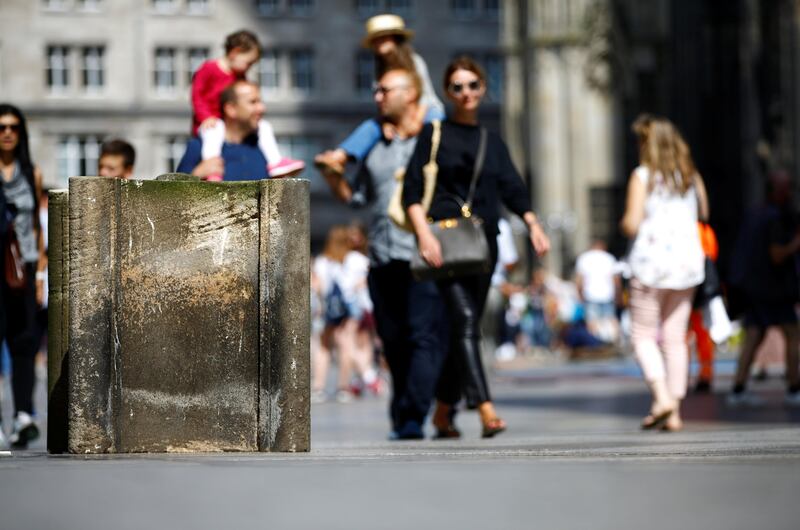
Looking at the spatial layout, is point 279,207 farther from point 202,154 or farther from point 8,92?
point 8,92

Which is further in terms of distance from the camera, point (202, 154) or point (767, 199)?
point (767, 199)

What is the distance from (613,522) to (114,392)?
2491 millimetres

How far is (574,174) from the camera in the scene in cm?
4894

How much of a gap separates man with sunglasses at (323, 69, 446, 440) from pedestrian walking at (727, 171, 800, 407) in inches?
211

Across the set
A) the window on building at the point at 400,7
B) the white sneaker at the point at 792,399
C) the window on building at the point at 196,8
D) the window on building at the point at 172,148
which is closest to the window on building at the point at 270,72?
the window on building at the point at 196,8

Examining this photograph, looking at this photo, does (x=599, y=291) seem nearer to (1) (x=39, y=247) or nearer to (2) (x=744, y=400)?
(2) (x=744, y=400)

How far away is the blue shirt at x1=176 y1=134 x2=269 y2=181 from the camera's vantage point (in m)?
8.98

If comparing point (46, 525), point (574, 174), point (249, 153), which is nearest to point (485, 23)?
point (574, 174)

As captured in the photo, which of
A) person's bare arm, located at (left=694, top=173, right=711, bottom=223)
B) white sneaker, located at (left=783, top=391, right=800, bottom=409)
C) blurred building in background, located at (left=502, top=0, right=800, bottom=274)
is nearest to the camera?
person's bare arm, located at (left=694, top=173, right=711, bottom=223)

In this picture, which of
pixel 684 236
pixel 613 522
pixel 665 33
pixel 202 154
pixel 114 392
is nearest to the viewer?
pixel 613 522

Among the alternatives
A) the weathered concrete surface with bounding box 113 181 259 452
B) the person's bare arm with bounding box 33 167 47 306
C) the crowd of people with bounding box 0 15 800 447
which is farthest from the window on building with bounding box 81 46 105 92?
the weathered concrete surface with bounding box 113 181 259 452

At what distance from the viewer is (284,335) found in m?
6.26

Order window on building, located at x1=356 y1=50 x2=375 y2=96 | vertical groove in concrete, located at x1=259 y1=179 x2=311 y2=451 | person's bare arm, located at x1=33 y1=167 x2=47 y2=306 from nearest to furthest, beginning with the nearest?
vertical groove in concrete, located at x1=259 y1=179 x2=311 y2=451, person's bare arm, located at x1=33 y1=167 x2=47 y2=306, window on building, located at x1=356 y1=50 x2=375 y2=96

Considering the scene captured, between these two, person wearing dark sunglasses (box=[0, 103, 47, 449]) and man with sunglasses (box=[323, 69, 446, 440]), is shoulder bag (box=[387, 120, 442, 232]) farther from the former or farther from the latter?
person wearing dark sunglasses (box=[0, 103, 47, 449])
